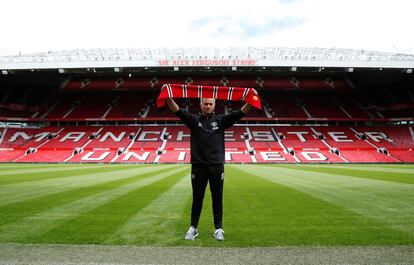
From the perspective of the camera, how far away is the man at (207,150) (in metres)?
5.59

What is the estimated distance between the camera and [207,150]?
5.59 meters

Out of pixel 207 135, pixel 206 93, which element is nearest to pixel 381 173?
pixel 207 135

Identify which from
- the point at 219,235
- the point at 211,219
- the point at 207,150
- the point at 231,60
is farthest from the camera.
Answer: the point at 231,60

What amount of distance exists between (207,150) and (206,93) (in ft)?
3.03

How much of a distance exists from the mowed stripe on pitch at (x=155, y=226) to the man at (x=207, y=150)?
498 millimetres

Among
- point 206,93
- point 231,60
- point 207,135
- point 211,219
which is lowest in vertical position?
point 211,219

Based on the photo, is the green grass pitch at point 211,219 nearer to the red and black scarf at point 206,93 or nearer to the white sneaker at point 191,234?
the white sneaker at point 191,234

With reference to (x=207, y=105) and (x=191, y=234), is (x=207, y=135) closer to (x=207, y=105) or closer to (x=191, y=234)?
(x=207, y=105)

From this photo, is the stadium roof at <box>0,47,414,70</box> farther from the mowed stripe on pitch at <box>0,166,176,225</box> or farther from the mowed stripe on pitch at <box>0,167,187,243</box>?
the mowed stripe on pitch at <box>0,167,187,243</box>

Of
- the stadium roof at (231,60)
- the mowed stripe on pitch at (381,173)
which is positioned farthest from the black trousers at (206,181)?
the stadium roof at (231,60)

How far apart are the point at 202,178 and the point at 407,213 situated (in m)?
4.82

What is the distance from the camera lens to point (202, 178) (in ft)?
18.4

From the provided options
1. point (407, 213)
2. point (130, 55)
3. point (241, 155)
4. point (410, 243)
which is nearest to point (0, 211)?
point (410, 243)

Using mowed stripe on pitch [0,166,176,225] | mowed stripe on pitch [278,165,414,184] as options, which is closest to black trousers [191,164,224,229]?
mowed stripe on pitch [0,166,176,225]
